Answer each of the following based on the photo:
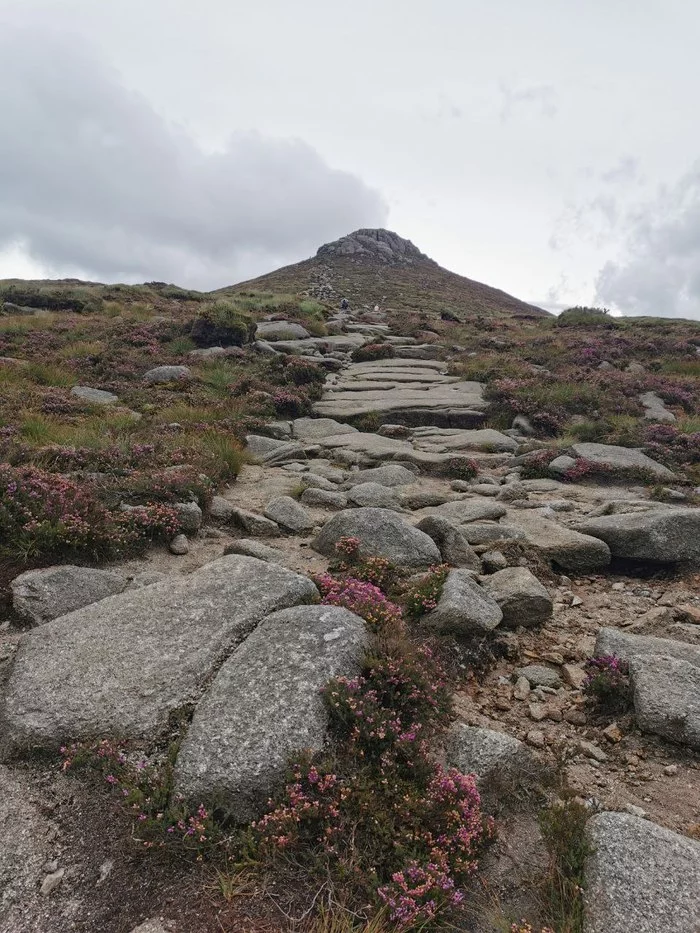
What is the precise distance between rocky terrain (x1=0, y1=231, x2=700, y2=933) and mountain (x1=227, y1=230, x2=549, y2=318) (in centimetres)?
4018

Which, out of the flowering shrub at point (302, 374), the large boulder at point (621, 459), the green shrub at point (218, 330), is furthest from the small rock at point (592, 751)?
the green shrub at point (218, 330)

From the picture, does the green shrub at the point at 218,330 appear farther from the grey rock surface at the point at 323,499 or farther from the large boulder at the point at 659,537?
the large boulder at the point at 659,537

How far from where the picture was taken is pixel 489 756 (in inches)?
148

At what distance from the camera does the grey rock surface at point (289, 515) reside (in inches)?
306

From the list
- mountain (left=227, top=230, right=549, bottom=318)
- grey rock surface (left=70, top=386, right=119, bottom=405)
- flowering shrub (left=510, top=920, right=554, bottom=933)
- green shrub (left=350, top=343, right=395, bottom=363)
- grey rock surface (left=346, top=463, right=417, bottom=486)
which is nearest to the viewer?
flowering shrub (left=510, top=920, right=554, bottom=933)

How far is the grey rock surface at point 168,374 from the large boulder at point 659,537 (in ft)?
43.4

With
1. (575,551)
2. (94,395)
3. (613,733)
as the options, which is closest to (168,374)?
(94,395)

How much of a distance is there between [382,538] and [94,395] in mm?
11067

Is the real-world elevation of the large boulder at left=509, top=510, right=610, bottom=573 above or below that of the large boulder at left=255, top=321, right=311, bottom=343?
below

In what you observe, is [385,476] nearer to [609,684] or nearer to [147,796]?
[609,684]

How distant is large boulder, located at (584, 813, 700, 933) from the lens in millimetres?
2672

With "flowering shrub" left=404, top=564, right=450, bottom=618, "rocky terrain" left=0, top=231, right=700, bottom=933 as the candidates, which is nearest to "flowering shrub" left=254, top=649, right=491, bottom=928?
"rocky terrain" left=0, top=231, right=700, bottom=933

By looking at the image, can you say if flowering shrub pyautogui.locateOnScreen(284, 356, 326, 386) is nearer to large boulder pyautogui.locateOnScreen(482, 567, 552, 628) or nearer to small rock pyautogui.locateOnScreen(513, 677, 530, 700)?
large boulder pyautogui.locateOnScreen(482, 567, 552, 628)

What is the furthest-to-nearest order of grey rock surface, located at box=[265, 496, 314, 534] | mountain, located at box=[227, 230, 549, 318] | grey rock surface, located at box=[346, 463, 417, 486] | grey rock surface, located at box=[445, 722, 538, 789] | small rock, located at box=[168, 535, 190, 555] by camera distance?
mountain, located at box=[227, 230, 549, 318]
grey rock surface, located at box=[346, 463, 417, 486]
grey rock surface, located at box=[265, 496, 314, 534]
small rock, located at box=[168, 535, 190, 555]
grey rock surface, located at box=[445, 722, 538, 789]
